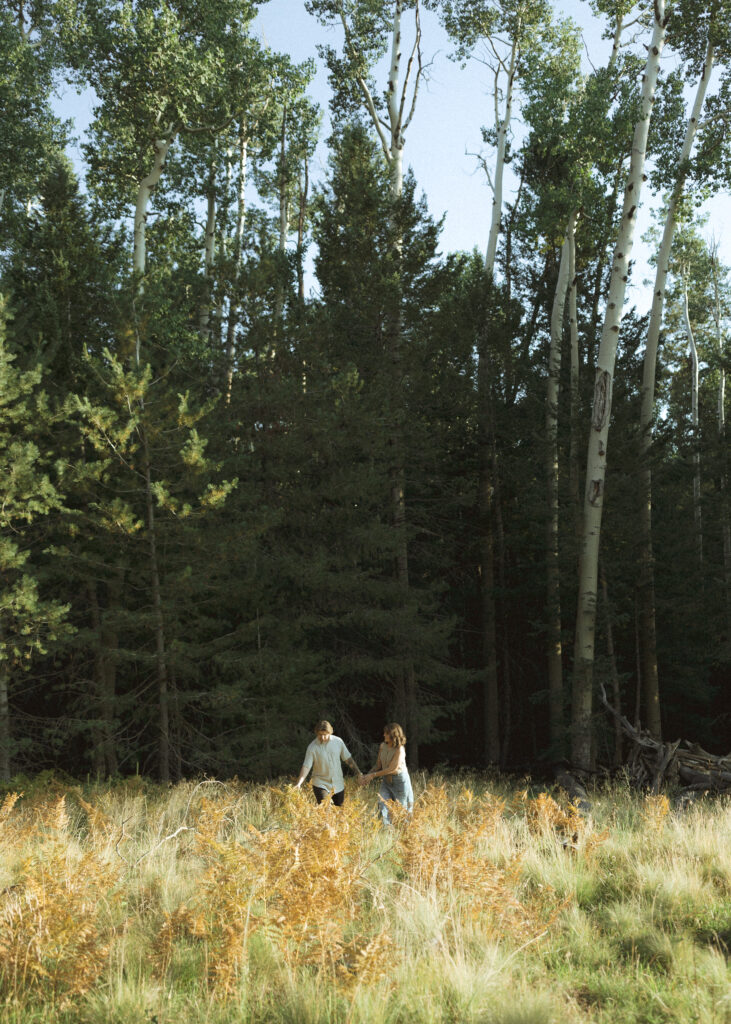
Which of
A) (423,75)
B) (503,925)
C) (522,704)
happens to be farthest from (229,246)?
(503,925)

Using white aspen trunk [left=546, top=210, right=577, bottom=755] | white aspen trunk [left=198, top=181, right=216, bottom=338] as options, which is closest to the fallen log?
white aspen trunk [left=546, top=210, right=577, bottom=755]

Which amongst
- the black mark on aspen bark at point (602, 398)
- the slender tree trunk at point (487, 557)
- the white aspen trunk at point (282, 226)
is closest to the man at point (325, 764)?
the black mark on aspen bark at point (602, 398)

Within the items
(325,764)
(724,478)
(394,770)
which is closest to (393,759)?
(394,770)

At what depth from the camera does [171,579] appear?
13.0 meters

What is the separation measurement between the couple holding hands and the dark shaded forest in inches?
190

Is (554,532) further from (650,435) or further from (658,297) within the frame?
(658,297)

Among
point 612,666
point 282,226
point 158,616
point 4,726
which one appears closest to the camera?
point 4,726

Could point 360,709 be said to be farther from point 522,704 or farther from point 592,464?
point 592,464

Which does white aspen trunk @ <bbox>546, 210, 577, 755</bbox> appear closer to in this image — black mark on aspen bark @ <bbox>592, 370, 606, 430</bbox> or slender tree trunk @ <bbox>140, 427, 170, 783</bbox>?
black mark on aspen bark @ <bbox>592, 370, 606, 430</bbox>

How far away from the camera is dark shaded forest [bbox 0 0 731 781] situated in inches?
512

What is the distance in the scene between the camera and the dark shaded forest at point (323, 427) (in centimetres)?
1299

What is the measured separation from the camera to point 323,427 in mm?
14359

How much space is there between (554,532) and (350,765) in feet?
31.5

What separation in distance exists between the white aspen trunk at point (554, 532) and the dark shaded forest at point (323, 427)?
0.29 ft
